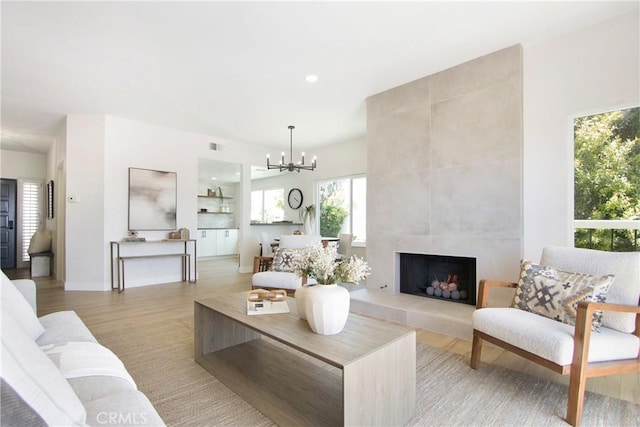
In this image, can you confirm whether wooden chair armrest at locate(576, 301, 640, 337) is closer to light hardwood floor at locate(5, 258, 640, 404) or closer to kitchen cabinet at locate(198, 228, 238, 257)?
light hardwood floor at locate(5, 258, 640, 404)

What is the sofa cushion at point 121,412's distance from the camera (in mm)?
→ 1004

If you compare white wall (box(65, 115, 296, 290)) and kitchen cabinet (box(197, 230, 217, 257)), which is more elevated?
white wall (box(65, 115, 296, 290))

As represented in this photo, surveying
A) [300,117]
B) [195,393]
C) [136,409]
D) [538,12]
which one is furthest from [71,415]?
[300,117]

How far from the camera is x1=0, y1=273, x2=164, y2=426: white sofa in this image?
0.73m

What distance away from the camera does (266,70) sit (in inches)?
136

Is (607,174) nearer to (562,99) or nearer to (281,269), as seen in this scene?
(562,99)

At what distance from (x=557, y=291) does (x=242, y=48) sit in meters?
3.24

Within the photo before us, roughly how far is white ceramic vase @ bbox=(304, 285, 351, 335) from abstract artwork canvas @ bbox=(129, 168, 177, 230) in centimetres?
454

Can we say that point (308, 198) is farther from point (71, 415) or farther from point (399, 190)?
point (71, 415)

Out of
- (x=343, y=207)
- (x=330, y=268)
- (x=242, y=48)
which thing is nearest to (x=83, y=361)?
(x=330, y=268)

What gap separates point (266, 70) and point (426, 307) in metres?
3.08

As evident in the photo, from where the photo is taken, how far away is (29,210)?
7152 millimetres

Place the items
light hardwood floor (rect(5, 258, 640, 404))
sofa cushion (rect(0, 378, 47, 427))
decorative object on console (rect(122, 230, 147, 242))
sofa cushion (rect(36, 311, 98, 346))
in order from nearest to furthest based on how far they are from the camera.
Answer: sofa cushion (rect(0, 378, 47, 427)) < sofa cushion (rect(36, 311, 98, 346)) < light hardwood floor (rect(5, 258, 640, 404)) < decorative object on console (rect(122, 230, 147, 242))

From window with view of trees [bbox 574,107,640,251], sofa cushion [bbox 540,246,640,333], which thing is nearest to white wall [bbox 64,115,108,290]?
sofa cushion [bbox 540,246,640,333]
